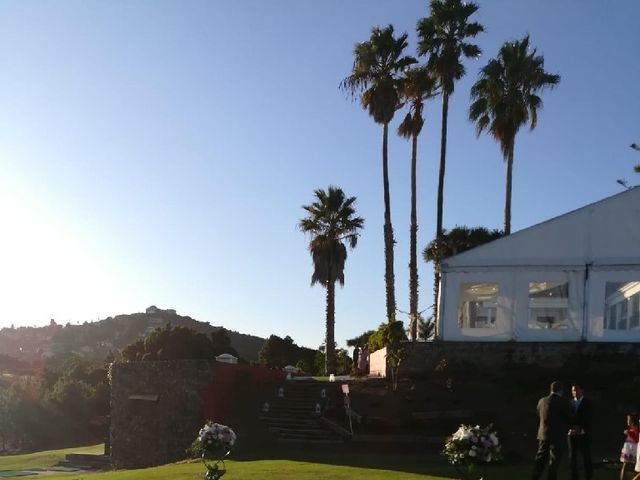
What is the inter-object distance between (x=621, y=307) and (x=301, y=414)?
11.2 meters

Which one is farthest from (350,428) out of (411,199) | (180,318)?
(180,318)

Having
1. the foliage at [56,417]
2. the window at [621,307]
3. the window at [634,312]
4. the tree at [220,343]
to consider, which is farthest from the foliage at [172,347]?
the window at [634,312]

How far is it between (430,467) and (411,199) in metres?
25.5

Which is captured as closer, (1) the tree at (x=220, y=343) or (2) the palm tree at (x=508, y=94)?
(2) the palm tree at (x=508, y=94)

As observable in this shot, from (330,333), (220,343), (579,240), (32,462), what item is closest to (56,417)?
(220,343)

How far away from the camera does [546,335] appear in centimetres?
2789

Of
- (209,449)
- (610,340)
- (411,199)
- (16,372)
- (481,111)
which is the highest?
(481,111)

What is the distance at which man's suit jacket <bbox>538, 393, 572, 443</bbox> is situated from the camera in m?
12.6

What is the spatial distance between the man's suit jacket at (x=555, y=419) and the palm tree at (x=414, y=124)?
86.7 feet

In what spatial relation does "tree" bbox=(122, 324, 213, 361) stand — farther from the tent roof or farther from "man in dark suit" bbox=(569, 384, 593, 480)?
"man in dark suit" bbox=(569, 384, 593, 480)

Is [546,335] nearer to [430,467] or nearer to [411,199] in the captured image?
[430,467]

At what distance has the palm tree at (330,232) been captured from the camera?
45.3 meters

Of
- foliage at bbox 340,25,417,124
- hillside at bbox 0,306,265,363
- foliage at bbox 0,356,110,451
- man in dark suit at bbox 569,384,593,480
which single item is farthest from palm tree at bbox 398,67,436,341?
hillside at bbox 0,306,265,363

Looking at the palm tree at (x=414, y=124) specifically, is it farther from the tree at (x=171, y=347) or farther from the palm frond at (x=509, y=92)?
the tree at (x=171, y=347)
